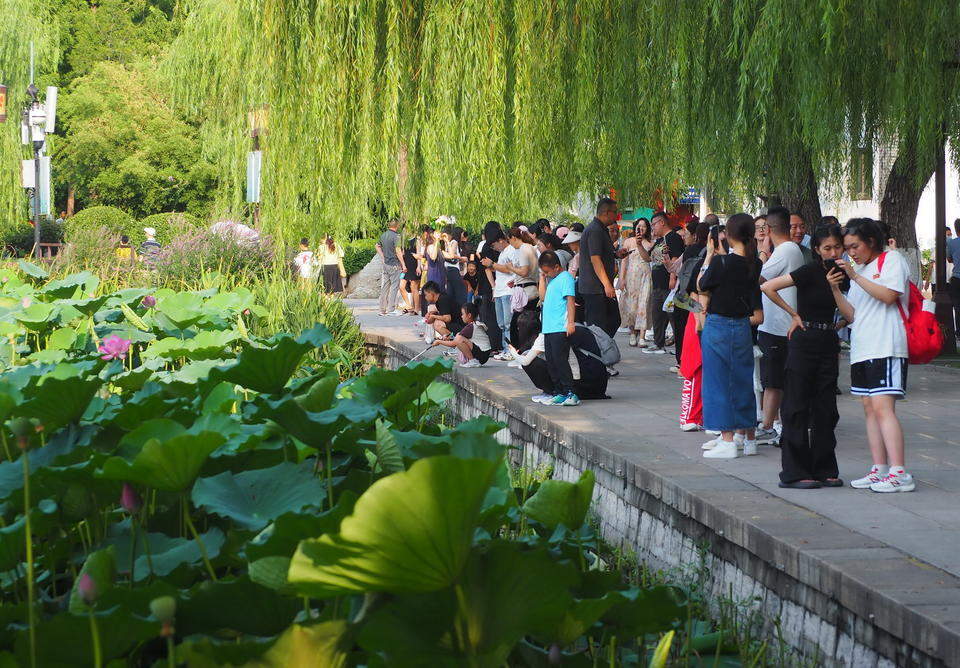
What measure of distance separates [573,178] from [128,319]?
12.2 ft

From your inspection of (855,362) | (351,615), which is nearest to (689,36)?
(855,362)

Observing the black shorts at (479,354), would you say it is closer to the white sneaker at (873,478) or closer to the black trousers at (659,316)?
the black trousers at (659,316)

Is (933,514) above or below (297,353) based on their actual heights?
below

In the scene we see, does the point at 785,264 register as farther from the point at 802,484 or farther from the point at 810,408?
the point at 802,484

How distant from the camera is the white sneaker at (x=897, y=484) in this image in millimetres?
6254

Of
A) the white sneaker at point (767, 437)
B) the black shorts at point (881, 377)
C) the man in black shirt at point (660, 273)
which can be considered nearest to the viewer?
the black shorts at point (881, 377)

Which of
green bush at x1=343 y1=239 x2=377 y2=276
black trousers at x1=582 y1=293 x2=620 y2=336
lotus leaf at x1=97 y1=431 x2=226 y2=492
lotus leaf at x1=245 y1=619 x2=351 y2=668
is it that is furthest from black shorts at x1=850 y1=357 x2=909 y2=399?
green bush at x1=343 y1=239 x2=377 y2=276

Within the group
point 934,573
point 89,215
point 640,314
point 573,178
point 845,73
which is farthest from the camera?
point 89,215

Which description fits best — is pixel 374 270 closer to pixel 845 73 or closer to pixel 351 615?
pixel 845 73

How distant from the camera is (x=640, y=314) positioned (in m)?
15.4

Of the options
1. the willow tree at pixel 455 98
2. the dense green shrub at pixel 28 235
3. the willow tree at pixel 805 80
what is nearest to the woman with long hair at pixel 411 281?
the willow tree at pixel 805 80

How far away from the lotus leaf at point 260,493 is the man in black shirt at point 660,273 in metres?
11.7

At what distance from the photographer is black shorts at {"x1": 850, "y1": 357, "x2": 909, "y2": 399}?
20.3 feet

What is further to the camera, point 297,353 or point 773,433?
point 773,433
